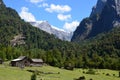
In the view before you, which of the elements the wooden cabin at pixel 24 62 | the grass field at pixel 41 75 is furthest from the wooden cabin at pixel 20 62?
the grass field at pixel 41 75

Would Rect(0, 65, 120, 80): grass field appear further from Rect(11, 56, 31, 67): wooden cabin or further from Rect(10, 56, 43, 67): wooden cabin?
Rect(10, 56, 43, 67): wooden cabin

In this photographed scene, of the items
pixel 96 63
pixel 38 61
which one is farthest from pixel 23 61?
pixel 96 63

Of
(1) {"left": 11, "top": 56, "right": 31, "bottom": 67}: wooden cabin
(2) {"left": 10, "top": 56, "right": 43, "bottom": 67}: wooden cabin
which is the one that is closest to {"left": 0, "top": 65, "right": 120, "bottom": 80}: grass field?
(1) {"left": 11, "top": 56, "right": 31, "bottom": 67}: wooden cabin

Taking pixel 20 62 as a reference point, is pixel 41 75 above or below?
below

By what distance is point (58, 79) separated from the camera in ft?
334

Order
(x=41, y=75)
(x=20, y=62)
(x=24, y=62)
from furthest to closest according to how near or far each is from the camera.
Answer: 1. (x=24, y=62)
2. (x=20, y=62)
3. (x=41, y=75)

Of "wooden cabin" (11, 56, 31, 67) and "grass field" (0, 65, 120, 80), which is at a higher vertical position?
"wooden cabin" (11, 56, 31, 67)

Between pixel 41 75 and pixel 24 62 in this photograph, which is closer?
pixel 41 75

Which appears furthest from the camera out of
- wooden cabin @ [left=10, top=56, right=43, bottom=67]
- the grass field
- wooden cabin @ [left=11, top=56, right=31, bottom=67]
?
wooden cabin @ [left=10, top=56, right=43, bottom=67]

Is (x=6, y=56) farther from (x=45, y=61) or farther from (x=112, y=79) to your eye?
(x=112, y=79)

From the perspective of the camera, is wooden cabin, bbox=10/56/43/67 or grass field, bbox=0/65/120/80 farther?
wooden cabin, bbox=10/56/43/67

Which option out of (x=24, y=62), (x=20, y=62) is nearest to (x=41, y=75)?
(x=20, y=62)

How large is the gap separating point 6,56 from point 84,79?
84319 mm

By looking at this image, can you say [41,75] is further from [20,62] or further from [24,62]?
[24,62]
